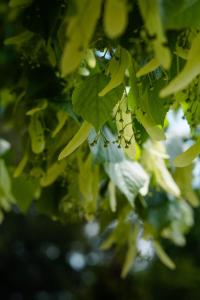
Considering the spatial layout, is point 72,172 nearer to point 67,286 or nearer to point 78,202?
point 78,202

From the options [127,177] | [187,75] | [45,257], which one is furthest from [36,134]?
[45,257]

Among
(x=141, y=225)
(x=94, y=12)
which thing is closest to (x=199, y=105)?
(x=94, y=12)

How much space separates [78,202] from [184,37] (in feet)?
1.83

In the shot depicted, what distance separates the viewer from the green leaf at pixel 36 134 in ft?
3.19

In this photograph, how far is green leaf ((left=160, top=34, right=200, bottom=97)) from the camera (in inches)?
18.3

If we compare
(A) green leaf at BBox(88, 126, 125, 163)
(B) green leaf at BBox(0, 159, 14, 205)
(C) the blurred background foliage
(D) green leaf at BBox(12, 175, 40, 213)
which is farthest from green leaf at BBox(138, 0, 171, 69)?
(C) the blurred background foliage

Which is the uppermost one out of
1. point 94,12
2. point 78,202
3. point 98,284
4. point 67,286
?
point 94,12

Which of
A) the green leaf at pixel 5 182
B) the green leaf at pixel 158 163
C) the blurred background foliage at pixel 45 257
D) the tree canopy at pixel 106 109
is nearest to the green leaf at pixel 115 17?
the tree canopy at pixel 106 109

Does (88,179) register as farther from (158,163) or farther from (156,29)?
(156,29)

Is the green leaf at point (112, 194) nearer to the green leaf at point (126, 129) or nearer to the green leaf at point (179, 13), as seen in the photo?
the green leaf at point (126, 129)

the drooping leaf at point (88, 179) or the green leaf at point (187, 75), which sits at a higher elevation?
the green leaf at point (187, 75)

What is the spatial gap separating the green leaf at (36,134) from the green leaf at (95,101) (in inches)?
10.4

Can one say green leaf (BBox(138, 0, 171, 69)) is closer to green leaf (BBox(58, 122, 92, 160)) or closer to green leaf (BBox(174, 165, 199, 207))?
green leaf (BBox(58, 122, 92, 160))

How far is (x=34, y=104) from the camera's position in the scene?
1.04m
